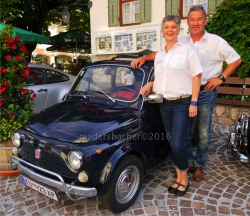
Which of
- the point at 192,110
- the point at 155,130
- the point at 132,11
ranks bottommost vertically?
the point at 155,130

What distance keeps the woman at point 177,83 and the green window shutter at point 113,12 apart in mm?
8527

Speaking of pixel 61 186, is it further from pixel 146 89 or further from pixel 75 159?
pixel 146 89

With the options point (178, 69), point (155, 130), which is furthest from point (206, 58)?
point (155, 130)

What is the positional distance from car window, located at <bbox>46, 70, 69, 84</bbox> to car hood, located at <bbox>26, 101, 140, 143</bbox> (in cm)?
329

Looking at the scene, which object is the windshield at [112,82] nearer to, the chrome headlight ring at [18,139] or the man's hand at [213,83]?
the man's hand at [213,83]

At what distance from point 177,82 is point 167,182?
1612mm

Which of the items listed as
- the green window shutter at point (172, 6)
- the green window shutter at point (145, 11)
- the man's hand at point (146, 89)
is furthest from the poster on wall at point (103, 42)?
the man's hand at point (146, 89)

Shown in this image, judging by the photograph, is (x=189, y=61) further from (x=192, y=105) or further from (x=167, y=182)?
(x=167, y=182)

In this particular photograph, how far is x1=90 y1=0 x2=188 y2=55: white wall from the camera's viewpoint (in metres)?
9.71

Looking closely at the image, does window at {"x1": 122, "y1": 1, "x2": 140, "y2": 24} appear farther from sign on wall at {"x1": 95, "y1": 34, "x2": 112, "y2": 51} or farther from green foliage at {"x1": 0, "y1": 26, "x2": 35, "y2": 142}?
green foliage at {"x1": 0, "y1": 26, "x2": 35, "y2": 142}

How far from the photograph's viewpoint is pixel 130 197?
9.91ft

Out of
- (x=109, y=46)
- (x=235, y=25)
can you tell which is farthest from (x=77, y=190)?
(x=109, y=46)

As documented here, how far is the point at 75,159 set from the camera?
2475 mm

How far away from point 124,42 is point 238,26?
554cm
